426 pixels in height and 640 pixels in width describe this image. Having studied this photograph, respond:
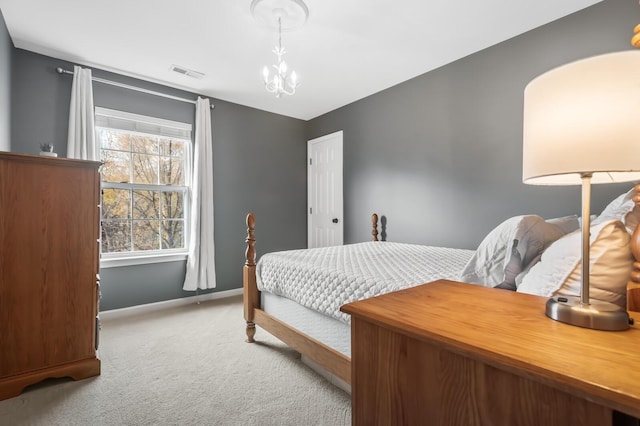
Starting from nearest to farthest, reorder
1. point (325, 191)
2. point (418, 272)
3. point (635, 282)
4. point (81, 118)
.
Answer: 1. point (635, 282)
2. point (418, 272)
3. point (81, 118)
4. point (325, 191)

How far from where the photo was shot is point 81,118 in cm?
291

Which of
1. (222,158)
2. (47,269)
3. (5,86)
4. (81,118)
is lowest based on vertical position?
(47,269)

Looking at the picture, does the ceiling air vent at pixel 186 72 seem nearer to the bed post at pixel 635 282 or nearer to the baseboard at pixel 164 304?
the baseboard at pixel 164 304

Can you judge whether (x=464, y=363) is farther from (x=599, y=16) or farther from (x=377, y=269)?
(x=599, y=16)

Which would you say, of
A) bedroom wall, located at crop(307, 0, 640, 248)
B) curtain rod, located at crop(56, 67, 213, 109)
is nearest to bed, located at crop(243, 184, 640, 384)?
bedroom wall, located at crop(307, 0, 640, 248)

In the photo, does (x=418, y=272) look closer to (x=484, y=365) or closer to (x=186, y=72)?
(x=484, y=365)

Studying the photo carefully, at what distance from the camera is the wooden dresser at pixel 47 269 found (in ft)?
5.86

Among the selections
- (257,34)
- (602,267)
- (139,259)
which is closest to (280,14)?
(257,34)

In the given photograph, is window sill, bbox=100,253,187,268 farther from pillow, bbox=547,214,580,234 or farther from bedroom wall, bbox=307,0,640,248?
pillow, bbox=547,214,580,234

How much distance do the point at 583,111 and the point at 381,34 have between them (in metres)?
2.27

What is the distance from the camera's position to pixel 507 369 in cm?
60

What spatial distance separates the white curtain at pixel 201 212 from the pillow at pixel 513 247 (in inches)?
123

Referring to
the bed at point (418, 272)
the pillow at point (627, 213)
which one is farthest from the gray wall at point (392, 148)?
the pillow at point (627, 213)

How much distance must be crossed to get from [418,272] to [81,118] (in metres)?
3.35
